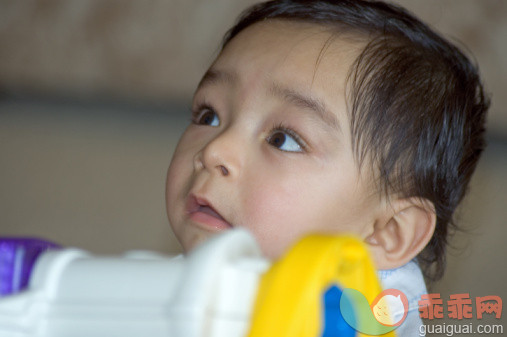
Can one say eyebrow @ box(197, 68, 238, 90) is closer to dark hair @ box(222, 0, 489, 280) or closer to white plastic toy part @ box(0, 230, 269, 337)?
dark hair @ box(222, 0, 489, 280)

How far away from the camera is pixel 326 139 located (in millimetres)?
666

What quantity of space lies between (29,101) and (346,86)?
0.95 metres

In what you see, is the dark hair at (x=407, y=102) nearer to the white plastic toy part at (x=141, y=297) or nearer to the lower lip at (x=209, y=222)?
the lower lip at (x=209, y=222)

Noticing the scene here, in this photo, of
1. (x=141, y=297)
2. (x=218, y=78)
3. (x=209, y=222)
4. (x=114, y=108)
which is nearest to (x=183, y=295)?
(x=141, y=297)

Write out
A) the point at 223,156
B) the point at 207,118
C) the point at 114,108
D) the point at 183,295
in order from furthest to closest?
the point at 114,108 < the point at 207,118 < the point at 223,156 < the point at 183,295

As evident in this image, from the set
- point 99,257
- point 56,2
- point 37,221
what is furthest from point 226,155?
point 56,2

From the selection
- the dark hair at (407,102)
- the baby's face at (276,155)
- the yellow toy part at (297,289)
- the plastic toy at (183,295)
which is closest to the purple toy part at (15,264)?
the plastic toy at (183,295)

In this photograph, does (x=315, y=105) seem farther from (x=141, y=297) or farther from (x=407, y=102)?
(x=141, y=297)

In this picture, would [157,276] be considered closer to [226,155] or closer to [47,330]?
[47,330]

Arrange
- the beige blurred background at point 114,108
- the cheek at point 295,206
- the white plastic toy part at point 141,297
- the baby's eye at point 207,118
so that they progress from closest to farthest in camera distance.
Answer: the white plastic toy part at point 141,297 → the cheek at point 295,206 → the baby's eye at point 207,118 → the beige blurred background at point 114,108

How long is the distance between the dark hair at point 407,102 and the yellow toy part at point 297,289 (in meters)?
0.36

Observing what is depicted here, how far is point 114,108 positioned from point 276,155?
32.9 inches

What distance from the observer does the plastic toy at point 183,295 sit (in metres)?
0.30

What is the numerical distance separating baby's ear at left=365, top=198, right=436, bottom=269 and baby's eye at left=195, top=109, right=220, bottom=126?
0.21 m
